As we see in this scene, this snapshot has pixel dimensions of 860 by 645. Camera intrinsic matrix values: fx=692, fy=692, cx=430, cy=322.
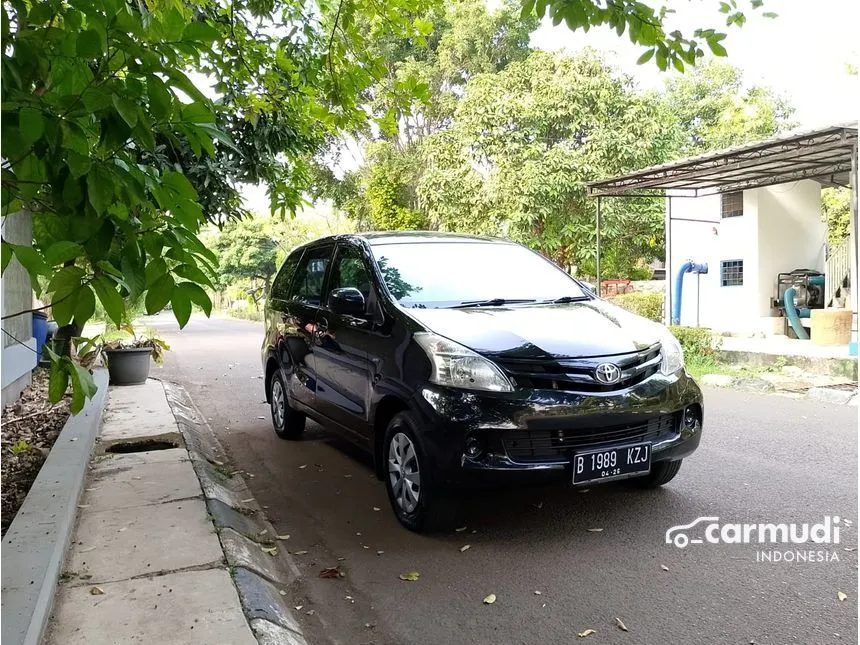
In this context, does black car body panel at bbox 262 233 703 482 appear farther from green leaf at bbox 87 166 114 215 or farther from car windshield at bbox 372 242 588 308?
green leaf at bbox 87 166 114 215

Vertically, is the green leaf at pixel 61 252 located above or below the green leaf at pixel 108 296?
above

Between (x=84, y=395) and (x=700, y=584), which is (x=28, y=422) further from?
(x=700, y=584)

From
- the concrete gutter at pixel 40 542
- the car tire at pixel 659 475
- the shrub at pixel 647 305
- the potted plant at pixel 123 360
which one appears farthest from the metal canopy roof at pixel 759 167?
the concrete gutter at pixel 40 542

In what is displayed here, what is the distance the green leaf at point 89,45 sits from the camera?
1710 mm

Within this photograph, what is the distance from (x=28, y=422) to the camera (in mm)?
6715

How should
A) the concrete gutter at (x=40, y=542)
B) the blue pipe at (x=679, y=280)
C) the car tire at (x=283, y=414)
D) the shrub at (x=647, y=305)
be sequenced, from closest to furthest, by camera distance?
the concrete gutter at (x=40, y=542) → the car tire at (x=283, y=414) → the blue pipe at (x=679, y=280) → the shrub at (x=647, y=305)

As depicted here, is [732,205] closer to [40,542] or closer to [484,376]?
[484,376]

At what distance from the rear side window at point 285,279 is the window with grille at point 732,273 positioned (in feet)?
43.4

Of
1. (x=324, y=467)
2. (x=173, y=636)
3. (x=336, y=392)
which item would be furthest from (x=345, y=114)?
(x=173, y=636)

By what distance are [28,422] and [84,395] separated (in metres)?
5.68

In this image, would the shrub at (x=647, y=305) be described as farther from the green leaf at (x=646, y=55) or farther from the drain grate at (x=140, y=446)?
the green leaf at (x=646, y=55)

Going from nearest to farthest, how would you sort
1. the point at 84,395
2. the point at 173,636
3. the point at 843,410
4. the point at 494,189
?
the point at 84,395
the point at 173,636
the point at 843,410
the point at 494,189

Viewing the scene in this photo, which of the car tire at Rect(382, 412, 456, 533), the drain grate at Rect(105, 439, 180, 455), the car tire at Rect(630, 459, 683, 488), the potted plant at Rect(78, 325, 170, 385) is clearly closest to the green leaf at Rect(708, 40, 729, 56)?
the car tire at Rect(630, 459, 683, 488)

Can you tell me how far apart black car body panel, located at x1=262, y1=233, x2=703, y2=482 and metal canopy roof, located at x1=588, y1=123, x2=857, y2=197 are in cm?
811
